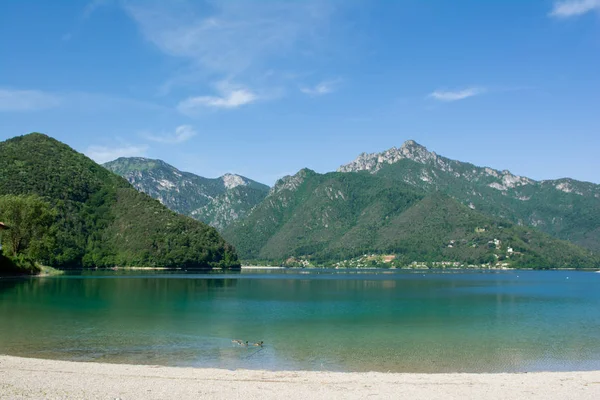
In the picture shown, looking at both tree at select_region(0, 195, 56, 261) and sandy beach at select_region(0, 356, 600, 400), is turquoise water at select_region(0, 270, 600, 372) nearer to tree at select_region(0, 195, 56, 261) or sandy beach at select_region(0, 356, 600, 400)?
sandy beach at select_region(0, 356, 600, 400)

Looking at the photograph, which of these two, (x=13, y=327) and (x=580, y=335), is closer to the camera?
(x=13, y=327)

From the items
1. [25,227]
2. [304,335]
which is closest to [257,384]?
[304,335]

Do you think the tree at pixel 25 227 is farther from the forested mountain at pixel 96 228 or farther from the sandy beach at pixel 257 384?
the sandy beach at pixel 257 384

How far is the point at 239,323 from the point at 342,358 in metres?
16.1

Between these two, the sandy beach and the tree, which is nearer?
the sandy beach

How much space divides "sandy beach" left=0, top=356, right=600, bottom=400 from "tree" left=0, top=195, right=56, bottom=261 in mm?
78523

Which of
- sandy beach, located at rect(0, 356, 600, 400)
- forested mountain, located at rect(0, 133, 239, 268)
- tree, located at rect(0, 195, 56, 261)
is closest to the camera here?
sandy beach, located at rect(0, 356, 600, 400)

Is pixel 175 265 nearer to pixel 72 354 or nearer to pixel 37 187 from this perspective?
pixel 37 187

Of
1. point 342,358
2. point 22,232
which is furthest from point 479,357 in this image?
point 22,232

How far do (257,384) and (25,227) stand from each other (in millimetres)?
87267

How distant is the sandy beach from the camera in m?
17.0

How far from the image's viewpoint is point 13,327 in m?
34.3

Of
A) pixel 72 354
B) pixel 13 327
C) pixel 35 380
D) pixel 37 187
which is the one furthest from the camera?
pixel 37 187

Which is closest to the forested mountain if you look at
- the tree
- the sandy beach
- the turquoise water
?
the tree
